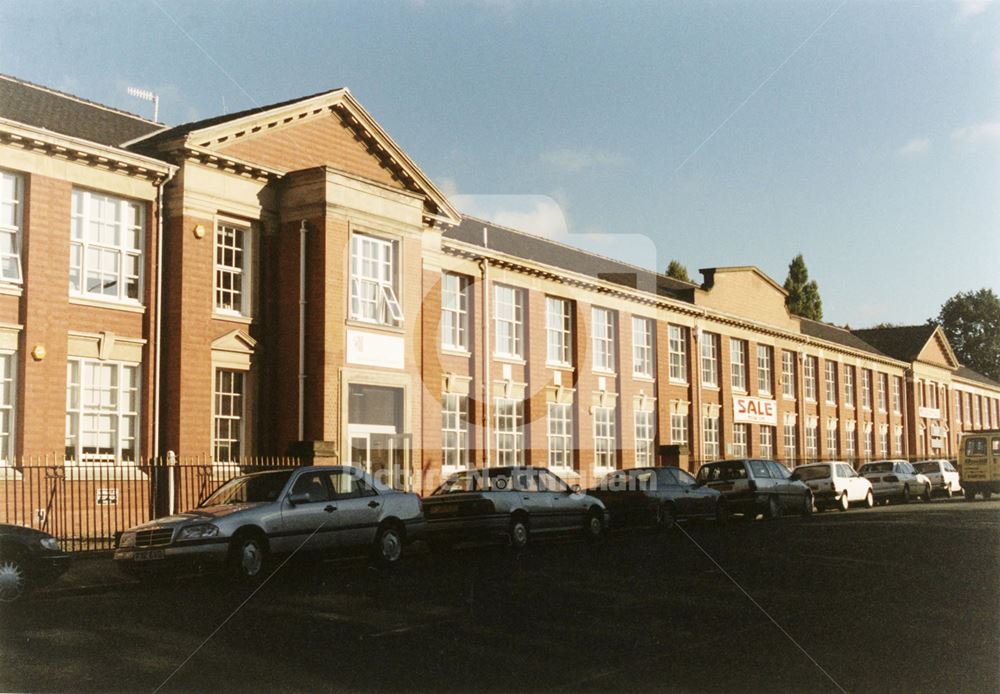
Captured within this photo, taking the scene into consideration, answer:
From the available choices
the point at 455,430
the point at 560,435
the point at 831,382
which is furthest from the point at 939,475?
the point at 455,430

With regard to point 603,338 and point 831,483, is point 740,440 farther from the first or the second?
point 831,483

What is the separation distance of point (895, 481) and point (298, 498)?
91.1ft

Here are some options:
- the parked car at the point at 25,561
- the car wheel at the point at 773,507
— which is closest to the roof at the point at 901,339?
the car wheel at the point at 773,507

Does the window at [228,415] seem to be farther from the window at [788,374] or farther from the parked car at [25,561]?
the window at [788,374]

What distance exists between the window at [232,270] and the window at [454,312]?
705 centimetres

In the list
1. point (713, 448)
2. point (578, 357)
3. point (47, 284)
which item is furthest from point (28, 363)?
point (713, 448)

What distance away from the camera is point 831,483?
1241 inches

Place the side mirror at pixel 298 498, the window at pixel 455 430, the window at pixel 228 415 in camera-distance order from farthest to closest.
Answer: the window at pixel 455 430 → the window at pixel 228 415 → the side mirror at pixel 298 498

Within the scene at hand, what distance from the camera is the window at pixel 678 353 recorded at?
137 ft

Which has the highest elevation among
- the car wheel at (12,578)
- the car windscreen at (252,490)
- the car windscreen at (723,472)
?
the car windscreen at (252,490)

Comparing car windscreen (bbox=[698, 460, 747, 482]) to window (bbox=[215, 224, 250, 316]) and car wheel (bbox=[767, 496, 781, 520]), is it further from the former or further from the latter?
window (bbox=[215, 224, 250, 316])

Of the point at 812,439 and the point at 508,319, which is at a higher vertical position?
the point at 508,319

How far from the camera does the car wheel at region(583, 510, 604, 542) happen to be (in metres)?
20.7

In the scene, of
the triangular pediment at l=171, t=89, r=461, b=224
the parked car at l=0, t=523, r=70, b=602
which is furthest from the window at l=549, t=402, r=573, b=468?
the parked car at l=0, t=523, r=70, b=602
